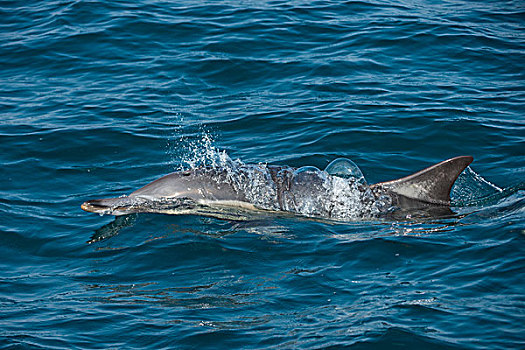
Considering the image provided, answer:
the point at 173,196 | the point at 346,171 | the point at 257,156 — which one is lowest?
the point at 257,156

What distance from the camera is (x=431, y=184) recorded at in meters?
8.36

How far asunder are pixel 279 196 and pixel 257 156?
8.08 ft

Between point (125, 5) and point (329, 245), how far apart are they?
12.8m

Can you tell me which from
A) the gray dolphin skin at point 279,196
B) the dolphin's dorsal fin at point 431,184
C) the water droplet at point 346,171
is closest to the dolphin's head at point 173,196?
the gray dolphin skin at point 279,196

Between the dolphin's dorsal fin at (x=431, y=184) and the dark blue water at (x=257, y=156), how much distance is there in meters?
0.36

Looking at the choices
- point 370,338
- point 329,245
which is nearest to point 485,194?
point 329,245

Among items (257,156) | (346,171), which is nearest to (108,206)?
(346,171)

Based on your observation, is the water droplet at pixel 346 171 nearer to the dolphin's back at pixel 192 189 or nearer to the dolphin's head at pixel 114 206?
the dolphin's back at pixel 192 189

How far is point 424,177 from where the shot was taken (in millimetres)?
8352

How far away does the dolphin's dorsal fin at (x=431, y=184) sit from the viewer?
8180 mm

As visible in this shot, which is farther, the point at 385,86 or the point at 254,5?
the point at 254,5

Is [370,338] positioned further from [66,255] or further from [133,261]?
[66,255]

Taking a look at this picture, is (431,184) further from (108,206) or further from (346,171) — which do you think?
(108,206)

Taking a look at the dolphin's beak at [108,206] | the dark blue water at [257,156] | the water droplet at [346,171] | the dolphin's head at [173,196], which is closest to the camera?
the dark blue water at [257,156]
